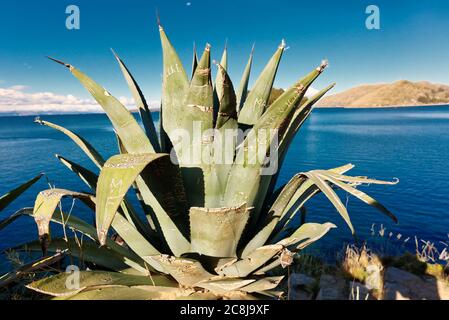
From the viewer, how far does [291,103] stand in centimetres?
154

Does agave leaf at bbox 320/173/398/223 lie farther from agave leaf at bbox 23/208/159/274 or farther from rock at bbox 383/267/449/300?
rock at bbox 383/267/449/300

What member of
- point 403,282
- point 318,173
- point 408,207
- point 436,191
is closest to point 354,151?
point 436,191

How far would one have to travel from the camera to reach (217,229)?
1.64 meters

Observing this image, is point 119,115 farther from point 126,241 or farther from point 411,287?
point 411,287

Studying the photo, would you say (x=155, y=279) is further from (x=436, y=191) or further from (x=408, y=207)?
(x=436, y=191)

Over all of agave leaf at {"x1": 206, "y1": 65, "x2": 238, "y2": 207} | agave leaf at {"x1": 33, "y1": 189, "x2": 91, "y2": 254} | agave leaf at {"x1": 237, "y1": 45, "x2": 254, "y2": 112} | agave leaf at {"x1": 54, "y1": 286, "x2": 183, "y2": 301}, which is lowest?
agave leaf at {"x1": 54, "y1": 286, "x2": 183, "y2": 301}

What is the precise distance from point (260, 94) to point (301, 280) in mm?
4214

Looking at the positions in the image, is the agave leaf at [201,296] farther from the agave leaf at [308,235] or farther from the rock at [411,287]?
the rock at [411,287]

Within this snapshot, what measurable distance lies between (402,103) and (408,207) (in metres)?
180

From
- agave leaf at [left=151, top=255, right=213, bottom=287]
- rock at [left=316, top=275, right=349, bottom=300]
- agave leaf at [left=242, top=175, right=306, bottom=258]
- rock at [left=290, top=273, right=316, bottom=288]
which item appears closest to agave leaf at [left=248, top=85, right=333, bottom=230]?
agave leaf at [left=242, top=175, right=306, bottom=258]

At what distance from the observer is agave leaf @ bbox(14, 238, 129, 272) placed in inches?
67.0

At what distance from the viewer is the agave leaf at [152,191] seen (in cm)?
123

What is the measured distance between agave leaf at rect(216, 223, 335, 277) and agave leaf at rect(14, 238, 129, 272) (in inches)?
25.8

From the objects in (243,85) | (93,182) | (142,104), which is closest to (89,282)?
(93,182)
